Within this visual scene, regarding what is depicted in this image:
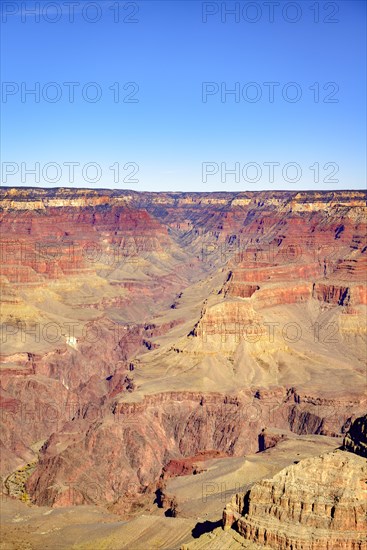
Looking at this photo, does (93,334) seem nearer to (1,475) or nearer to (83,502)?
(1,475)

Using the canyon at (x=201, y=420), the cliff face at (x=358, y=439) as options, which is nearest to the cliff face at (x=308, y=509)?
the canyon at (x=201, y=420)

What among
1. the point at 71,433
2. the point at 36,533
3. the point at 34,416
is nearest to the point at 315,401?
the point at 71,433

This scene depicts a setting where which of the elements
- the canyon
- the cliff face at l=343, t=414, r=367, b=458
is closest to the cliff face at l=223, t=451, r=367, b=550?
the canyon

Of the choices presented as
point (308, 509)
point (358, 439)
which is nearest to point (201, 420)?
point (358, 439)

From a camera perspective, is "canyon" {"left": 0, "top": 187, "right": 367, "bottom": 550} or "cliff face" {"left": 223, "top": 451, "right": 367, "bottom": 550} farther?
"canyon" {"left": 0, "top": 187, "right": 367, "bottom": 550}

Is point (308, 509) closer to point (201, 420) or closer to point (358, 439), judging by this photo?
point (358, 439)

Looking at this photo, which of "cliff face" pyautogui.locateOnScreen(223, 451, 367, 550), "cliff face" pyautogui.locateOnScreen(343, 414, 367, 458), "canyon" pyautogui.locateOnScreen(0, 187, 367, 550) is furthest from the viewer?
"cliff face" pyautogui.locateOnScreen(343, 414, 367, 458)

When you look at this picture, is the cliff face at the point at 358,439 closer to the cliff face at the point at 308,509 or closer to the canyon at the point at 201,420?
the canyon at the point at 201,420

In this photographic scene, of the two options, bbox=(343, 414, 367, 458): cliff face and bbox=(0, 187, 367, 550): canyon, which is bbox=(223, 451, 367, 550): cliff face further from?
bbox=(343, 414, 367, 458): cliff face

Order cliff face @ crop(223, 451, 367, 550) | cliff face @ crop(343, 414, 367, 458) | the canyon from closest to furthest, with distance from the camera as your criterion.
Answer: cliff face @ crop(223, 451, 367, 550)
the canyon
cliff face @ crop(343, 414, 367, 458)
